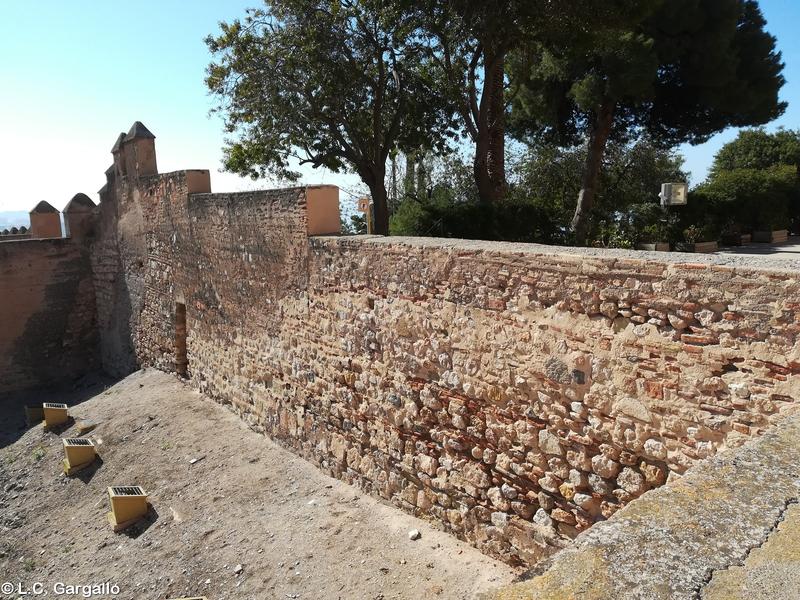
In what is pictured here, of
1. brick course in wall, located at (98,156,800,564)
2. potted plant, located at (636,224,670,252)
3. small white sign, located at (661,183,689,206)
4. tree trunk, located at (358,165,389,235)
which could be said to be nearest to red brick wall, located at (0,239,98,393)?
tree trunk, located at (358,165,389,235)

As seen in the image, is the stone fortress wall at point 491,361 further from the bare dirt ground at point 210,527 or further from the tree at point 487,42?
the tree at point 487,42

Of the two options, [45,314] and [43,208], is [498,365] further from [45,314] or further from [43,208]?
[43,208]

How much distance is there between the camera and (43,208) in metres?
14.6

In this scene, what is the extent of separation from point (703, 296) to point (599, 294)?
66 centimetres

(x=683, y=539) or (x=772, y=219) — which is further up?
(x=772, y=219)

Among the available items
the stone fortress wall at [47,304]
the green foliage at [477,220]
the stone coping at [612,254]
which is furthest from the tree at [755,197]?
the stone fortress wall at [47,304]

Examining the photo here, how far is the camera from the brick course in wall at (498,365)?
11.0ft

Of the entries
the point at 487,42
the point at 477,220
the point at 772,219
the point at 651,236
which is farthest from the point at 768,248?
the point at 487,42

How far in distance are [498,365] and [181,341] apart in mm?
7466

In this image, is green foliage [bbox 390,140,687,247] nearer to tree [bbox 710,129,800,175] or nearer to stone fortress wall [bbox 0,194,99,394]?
tree [bbox 710,129,800,175]

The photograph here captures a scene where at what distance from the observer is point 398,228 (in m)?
12.6

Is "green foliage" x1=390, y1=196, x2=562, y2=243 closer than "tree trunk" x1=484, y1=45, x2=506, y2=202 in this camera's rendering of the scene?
Yes

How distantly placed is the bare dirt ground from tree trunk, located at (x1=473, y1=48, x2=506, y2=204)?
268 inches

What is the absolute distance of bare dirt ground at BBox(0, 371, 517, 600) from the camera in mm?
5008
